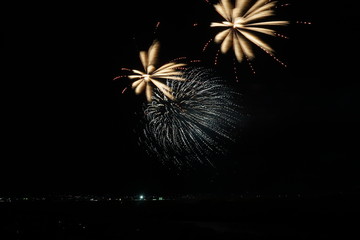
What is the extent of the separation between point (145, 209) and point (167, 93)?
661 centimetres

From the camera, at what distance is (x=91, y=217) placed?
13664 mm

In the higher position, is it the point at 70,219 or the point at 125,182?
the point at 125,182

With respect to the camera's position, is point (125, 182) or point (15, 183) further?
point (125, 182)

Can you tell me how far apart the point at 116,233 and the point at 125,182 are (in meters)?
24.5

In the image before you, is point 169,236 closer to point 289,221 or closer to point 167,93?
point 167,93

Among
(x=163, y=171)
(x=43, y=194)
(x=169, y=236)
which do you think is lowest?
(x=169, y=236)

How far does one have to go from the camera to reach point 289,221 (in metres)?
12.7

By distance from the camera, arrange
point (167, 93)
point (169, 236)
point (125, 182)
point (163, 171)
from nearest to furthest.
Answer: point (169, 236), point (167, 93), point (125, 182), point (163, 171)

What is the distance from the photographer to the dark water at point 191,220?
9.85 meters

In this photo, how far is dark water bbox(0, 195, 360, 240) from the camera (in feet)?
32.3

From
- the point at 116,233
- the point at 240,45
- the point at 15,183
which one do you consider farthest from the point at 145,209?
the point at 15,183

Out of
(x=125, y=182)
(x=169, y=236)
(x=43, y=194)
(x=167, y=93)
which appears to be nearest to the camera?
(x=169, y=236)

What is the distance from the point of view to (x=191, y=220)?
47.0ft

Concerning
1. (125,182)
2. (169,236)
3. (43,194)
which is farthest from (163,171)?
(169,236)
